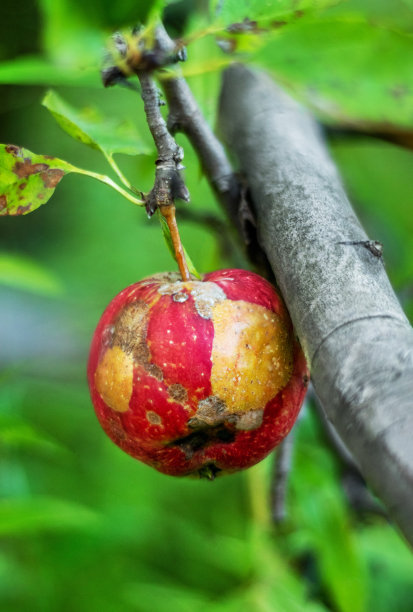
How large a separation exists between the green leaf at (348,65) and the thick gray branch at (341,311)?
109mm

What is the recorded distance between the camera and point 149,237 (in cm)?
255

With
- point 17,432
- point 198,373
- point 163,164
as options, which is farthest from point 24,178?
point 17,432

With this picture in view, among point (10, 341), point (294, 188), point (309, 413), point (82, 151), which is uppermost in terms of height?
point (294, 188)

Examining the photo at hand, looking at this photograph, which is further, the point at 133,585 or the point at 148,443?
the point at 133,585

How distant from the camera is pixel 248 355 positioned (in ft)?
2.12

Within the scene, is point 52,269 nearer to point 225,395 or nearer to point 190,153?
point 190,153

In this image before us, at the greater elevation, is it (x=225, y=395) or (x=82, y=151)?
(x=225, y=395)

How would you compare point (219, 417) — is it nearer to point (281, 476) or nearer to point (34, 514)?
point (34, 514)

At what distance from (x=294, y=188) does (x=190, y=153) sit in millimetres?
440

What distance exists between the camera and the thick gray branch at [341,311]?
1.42ft

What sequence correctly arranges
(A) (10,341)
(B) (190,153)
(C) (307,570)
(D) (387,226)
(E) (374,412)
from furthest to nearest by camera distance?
(A) (10,341)
(D) (387,226)
(C) (307,570)
(B) (190,153)
(E) (374,412)

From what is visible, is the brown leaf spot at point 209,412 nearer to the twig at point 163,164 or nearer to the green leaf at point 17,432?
the twig at point 163,164

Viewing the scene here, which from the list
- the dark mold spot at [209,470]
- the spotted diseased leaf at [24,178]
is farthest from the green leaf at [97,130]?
the dark mold spot at [209,470]

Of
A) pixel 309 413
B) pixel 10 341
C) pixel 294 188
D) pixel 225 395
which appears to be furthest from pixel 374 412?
pixel 10 341
